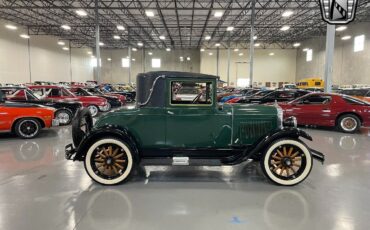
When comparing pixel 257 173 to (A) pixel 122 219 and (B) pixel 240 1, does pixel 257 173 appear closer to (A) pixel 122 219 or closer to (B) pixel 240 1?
(A) pixel 122 219

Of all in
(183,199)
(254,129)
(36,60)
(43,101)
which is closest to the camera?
(183,199)

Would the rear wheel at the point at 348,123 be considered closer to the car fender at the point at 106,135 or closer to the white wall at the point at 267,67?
the car fender at the point at 106,135

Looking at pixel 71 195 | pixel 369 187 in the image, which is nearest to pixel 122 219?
pixel 71 195

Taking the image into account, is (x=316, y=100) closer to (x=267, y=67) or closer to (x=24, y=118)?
(x=24, y=118)

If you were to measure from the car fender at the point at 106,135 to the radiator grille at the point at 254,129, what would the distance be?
1796 mm

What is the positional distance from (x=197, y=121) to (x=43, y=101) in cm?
764

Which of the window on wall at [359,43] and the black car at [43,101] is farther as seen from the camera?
the window on wall at [359,43]

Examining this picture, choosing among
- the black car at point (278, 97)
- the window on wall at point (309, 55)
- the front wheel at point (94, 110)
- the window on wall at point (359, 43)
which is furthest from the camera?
the window on wall at point (309, 55)

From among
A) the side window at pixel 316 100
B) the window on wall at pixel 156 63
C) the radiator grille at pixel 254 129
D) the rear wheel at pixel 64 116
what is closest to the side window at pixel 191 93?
the radiator grille at pixel 254 129

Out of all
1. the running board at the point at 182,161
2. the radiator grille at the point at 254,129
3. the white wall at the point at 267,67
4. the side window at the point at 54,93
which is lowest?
the running board at the point at 182,161

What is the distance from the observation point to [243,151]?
14.3 feet

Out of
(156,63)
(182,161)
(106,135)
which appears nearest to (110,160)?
(106,135)

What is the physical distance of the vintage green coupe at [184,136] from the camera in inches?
165

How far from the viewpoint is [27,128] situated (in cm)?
→ 759
